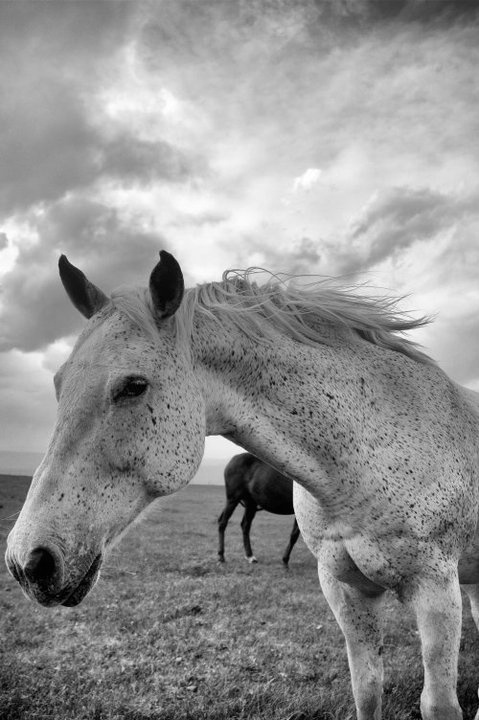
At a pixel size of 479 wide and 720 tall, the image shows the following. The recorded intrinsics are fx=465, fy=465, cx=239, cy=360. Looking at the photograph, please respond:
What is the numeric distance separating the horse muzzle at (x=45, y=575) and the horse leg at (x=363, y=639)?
168cm

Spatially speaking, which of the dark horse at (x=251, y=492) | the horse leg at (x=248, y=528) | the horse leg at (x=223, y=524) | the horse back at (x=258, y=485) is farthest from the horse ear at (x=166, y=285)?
the horse leg at (x=248, y=528)

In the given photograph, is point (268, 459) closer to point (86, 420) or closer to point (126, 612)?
point (86, 420)

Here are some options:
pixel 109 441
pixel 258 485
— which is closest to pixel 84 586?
pixel 109 441

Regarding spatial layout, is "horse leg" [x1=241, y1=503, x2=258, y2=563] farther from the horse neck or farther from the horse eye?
the horse eye

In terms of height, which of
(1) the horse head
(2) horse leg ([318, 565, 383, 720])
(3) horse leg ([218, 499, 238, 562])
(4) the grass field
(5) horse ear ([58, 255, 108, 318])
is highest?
(5) horse ear ([58, 255, 108, 318])

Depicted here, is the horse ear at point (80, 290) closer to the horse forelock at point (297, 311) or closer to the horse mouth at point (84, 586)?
the horse forelock at point (297, 311)

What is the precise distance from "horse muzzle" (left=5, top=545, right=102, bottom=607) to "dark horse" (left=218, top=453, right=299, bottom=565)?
11.1 meters

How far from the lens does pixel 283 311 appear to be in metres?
2.73

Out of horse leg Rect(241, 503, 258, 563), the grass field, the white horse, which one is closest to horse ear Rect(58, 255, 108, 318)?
the white horse

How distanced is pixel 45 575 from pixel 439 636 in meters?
1.89

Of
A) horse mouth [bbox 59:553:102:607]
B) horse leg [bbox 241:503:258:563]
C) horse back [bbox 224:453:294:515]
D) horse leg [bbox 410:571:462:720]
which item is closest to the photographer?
horse mouth [bbox 59:553:102:607]

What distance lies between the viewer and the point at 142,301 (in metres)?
2.30

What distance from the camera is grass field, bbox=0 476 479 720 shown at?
4312mm

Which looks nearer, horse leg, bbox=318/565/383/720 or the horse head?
the horse head
